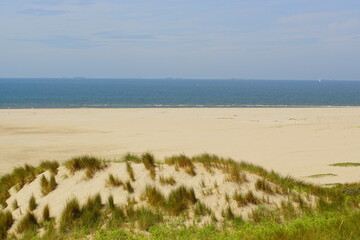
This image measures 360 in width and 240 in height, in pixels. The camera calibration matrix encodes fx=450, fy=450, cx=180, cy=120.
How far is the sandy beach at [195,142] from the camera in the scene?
18.2m

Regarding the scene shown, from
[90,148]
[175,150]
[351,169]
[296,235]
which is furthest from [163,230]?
[90,148]

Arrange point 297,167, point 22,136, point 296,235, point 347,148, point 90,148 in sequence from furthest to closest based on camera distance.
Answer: point 22,136 < point 90,148 < point 347,148 < point 297,167 < point 296,235

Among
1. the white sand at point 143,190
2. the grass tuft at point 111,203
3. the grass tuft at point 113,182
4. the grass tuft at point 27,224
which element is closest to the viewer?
the grass tuft at point 27,224

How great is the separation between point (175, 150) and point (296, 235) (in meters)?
16.6

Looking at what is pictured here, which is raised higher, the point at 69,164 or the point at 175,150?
the point at 69,164

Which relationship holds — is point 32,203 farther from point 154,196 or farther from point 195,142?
point 195,142

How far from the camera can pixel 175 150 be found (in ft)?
73.6

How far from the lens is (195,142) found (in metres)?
25.6

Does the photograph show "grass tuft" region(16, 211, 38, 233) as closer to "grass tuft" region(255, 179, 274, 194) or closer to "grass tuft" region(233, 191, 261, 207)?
"grass tuft" region(233, 191, 261, 207)

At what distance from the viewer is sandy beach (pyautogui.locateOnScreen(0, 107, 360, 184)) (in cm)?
1816

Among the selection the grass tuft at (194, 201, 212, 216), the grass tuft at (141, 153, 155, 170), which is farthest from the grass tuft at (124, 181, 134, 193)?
the grass tuft at (194, 201, 212, 216)

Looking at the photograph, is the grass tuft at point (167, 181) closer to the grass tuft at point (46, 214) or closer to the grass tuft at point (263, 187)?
the grass tuft at point (263, 187)

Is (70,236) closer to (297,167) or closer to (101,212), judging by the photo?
(101,212)

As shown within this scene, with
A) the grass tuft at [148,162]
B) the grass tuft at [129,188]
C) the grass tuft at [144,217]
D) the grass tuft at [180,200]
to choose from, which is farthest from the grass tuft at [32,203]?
the grass tuft at [180,200]
